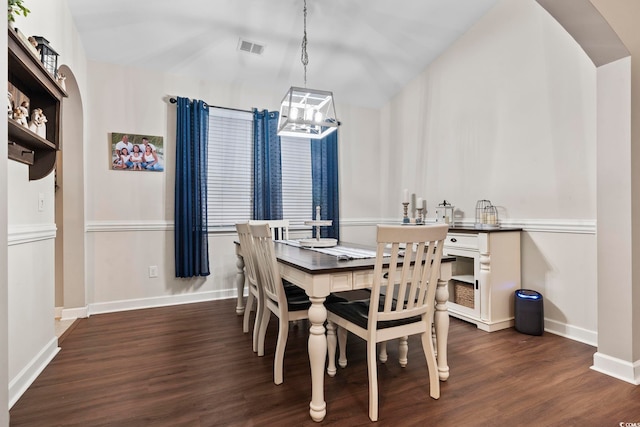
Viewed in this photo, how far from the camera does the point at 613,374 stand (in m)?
2.05

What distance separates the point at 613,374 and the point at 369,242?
3069 mm

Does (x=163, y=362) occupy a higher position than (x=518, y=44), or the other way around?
(x=518, y=44)

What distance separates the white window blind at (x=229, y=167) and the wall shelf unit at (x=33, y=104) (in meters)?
1.99

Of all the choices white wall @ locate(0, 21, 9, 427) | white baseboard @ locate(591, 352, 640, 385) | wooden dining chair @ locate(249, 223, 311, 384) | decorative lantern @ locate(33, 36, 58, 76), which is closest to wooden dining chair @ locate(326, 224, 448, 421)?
wooden dining chair @ locate(249, 223, 311, 384)

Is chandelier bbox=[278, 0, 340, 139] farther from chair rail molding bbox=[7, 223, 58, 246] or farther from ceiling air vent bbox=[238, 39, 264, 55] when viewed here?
chair rail molding bbox=[7, 223, 58, 246]

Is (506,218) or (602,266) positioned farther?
(506,218)

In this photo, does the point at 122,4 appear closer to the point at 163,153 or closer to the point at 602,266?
the point at 163,153

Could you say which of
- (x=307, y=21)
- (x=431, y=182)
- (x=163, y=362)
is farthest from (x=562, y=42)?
(x=163, y=362)

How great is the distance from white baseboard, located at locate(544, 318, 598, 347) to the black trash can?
0.15m

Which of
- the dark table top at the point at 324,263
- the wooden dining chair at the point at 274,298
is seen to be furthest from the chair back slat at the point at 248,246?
the dark table top at the point at 324,263

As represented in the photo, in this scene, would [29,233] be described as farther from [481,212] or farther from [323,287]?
[481,212]

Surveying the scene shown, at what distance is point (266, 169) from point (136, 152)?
139 centimetres

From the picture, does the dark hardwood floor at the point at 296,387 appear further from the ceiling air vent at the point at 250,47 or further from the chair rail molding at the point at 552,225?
the ceiling air vent at the point at 250,47

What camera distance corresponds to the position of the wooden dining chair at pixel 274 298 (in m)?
1.99
